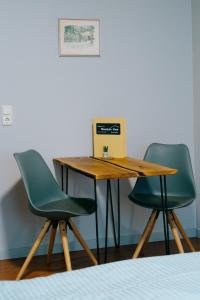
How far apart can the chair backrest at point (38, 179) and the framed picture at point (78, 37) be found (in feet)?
2.74

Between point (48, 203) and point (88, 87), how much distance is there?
0.96 metres

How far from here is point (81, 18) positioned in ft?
10.5

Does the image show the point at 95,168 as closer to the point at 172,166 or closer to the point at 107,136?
the point at 107,136

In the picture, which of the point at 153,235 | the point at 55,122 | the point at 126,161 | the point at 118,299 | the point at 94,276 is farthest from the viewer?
the point at 153,235

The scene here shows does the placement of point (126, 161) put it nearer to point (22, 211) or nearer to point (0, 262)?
point (22, 211)

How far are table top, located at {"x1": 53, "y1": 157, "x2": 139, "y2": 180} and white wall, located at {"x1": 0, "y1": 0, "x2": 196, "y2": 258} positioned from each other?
0.17 meters

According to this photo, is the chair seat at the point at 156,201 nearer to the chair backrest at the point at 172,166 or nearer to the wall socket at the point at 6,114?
the chair backrest at the point at 172,166

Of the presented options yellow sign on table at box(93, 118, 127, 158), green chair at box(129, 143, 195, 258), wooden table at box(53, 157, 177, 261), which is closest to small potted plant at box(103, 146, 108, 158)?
yellow sign on table at box(93, 118, 127, 158)

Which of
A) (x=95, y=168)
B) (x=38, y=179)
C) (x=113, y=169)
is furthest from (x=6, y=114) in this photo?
(x=113, y=169)

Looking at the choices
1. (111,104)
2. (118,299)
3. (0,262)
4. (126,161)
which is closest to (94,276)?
(118,299)

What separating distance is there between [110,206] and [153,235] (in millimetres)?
459

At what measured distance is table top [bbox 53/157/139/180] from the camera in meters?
2.38

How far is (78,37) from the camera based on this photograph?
3.20 m

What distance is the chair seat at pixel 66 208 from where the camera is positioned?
101 inches
